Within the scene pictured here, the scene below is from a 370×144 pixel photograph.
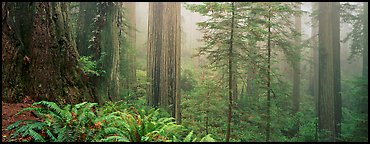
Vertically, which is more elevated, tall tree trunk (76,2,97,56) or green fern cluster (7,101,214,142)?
tall tree trunk (76,2,97,56)

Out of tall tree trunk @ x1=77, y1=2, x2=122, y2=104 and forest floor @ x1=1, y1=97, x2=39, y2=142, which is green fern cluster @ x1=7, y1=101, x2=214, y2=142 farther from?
tall tree trunk @ x1=77, y1=2, x2=122, y2=104

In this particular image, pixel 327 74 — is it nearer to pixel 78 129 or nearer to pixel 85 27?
pixel 85 27

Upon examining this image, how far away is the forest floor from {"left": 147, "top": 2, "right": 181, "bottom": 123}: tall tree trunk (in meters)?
4.18

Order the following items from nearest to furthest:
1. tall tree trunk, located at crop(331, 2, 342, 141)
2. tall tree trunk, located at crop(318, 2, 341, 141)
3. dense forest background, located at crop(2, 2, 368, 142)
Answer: dense forest background, located at crop(2, 2, 368, 142) → tall tree trunk, located at crop(318, 2, 341, 141) → tall tree trunk, located at crop(331, 2, 342, 141)

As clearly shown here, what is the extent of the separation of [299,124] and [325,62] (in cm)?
397

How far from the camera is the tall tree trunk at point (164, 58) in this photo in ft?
28.0

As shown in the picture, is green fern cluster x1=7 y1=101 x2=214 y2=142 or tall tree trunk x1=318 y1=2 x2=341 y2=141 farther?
tall tree trunk x1=318 y1=2 x2=341 y2=141

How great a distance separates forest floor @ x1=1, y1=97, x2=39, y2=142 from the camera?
364 centimetres

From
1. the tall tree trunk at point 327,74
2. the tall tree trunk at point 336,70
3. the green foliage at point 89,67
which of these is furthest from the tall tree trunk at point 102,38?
the tall tree trunk at point 336,70

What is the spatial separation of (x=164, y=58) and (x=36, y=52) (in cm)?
410

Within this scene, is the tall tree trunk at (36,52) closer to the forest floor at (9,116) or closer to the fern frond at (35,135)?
the forest floor at (9,116)

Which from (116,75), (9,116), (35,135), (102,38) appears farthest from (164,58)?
(35,135)

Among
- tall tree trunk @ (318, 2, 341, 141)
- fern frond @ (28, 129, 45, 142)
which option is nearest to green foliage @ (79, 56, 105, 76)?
fern frond @ (28, 129, 45, 142)

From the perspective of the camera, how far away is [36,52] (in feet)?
16.3
